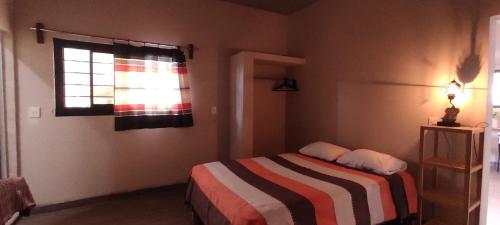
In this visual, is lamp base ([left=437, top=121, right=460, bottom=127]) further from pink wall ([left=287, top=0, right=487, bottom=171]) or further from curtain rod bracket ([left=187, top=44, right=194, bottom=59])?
curtain rod bracket ([left=187, top=44, right=194, bottom=59])

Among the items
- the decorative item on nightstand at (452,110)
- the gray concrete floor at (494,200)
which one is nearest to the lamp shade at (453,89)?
the decorative item on nightstand at (452,110)

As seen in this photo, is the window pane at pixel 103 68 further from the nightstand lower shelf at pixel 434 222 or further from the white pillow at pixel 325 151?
the nightstand lower shelf at pixel 434 222

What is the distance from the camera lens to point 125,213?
2.62 metres

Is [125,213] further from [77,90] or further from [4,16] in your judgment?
[4,16]

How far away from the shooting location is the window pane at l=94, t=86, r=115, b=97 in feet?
9.18

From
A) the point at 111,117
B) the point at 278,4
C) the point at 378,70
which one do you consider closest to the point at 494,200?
the point at 378,70

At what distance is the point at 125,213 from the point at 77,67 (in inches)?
63.3

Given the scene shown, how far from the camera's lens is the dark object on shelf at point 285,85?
3805 mm

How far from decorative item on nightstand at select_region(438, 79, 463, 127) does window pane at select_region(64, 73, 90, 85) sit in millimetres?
3392

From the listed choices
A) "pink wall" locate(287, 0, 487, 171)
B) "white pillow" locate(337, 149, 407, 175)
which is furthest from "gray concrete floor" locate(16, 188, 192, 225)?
"pink wall" locate(287, 0, 487, 171)

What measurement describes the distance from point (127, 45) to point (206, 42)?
98 cm

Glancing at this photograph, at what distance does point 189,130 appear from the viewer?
3361 mm

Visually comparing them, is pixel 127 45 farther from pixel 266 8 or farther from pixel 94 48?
pixel 266 8

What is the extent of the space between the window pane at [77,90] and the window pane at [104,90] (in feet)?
0.24
